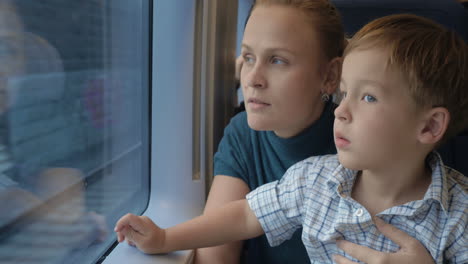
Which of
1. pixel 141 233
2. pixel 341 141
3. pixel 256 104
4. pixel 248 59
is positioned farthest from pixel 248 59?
pixel 141 233

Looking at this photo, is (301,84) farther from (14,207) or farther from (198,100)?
(14,207)

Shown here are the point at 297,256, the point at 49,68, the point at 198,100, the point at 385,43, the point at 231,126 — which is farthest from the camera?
the point at 198,100

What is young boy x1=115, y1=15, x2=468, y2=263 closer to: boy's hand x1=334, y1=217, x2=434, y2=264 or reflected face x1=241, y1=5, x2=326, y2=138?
boy's hand x1=334, y1=217, x2=434, y2=264

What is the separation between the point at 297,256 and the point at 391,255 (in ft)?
1.28

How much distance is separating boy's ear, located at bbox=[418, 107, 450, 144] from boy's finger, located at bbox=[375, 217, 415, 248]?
176mm

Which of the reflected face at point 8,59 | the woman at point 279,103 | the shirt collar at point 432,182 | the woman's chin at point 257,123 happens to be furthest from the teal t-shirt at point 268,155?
the reflected face at point 8,59

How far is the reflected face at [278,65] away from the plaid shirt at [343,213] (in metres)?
0.15

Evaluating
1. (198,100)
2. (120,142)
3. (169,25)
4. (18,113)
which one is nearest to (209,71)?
(198,100)

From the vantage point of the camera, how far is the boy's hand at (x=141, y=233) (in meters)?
1.09

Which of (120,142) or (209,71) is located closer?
(120,142)

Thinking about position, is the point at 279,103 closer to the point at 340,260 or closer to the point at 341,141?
the point at 341,141

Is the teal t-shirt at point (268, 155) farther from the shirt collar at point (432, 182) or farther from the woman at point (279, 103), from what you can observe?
the shirt collar at point (432, 182)

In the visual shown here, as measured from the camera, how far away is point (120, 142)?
1.41m

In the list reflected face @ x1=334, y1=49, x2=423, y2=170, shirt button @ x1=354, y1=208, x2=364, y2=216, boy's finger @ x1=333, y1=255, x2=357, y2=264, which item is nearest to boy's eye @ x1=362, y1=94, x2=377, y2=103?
reflected face @ x1=334, y1=49, x2=423, y2=170
